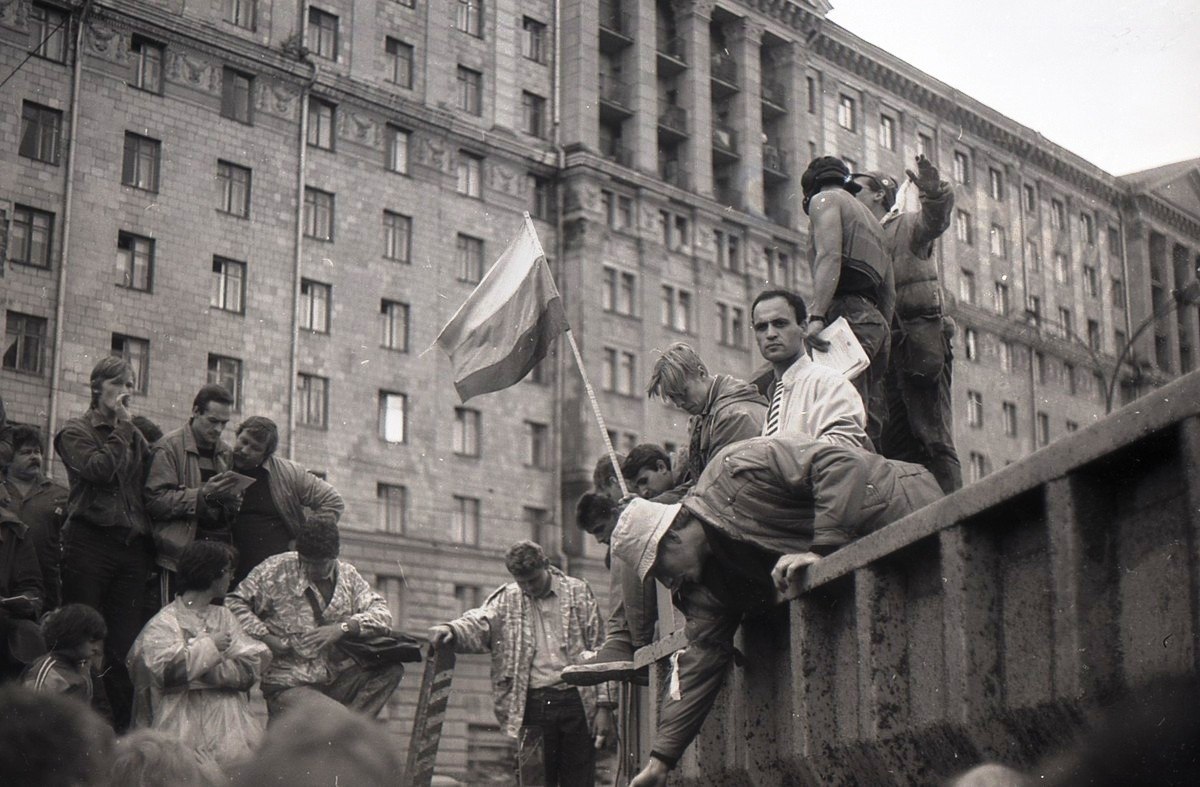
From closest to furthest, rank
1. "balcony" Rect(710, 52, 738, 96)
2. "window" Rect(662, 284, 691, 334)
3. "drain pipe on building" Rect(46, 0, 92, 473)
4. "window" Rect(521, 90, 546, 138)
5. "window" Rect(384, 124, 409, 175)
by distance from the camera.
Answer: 1. "drain pipe on building" Rect(46, 0, 92, 473)
2. "window" Rect(384, 124, 409, 175)
3. "window" Rect(521, 90, 546, 138)
4. "window" Rect(662, 284, 691, 334)
5. "balcony" Rect(710, 52, 738, 96)

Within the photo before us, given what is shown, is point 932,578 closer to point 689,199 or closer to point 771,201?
point 689,199

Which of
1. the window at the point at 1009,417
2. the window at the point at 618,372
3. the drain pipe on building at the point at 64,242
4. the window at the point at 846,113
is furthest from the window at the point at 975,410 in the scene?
the drain pipe on building at the point at 64,242

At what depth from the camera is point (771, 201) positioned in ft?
188

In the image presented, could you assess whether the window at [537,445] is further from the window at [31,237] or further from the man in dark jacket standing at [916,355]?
the man in dark jacket standing at [916,355]

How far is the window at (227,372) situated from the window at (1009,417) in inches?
840

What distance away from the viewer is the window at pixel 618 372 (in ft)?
163

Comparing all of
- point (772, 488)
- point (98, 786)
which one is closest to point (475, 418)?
point (772, 488)

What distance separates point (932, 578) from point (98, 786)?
307 cm

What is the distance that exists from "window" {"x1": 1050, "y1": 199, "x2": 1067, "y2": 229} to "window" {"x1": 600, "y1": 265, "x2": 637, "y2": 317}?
13.8 metres

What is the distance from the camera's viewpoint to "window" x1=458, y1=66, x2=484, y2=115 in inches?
1860

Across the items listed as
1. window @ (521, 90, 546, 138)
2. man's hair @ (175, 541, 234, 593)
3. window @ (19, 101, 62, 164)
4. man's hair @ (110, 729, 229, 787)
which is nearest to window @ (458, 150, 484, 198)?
window @ (521, 90, 546, 138)

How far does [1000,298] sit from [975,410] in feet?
19.8

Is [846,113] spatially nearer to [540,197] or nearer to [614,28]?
[614,28]

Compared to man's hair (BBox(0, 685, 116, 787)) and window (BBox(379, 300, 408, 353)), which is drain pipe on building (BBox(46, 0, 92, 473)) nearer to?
window (BBox(379, 300, 408, 353))
